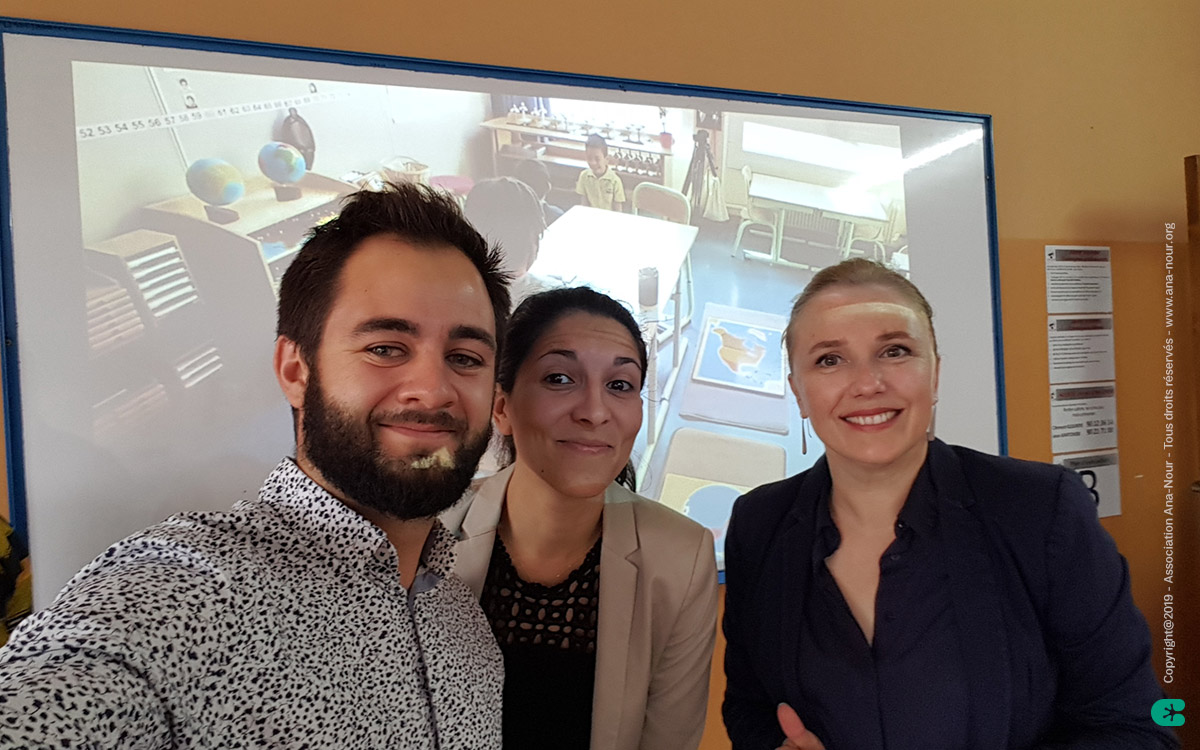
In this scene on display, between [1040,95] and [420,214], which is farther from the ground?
[1040,95]

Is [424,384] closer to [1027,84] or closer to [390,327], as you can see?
[390,327]

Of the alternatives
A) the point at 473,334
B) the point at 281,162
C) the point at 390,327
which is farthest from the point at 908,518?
the point at 281,162

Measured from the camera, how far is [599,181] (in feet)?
6.48

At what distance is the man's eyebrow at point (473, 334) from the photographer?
0.97 m

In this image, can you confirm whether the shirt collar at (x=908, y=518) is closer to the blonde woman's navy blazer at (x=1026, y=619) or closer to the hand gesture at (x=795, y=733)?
the blonde woman's navy blazer at (x=1026, y=619)

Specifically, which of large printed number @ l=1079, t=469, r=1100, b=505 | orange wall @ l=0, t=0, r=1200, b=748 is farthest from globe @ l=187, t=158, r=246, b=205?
large printed number @ l=1079, t=469, r=1100, b=505

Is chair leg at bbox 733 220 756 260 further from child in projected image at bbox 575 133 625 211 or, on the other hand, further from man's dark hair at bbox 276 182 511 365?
man's dark hair at bbox 276 182 511 365

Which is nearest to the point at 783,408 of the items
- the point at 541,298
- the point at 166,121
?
the point at 541,298

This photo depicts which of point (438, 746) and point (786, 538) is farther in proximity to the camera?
point (786, 538)

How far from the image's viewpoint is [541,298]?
1510 mm

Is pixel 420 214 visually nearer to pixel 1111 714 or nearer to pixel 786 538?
pixel 786 538

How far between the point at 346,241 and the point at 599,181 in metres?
1.10

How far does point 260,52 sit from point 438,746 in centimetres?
155

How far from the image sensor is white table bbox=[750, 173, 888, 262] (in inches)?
85.7
